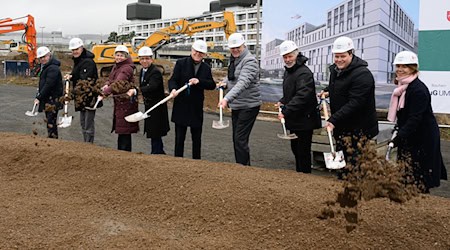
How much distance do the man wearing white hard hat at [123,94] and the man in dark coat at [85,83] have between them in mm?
346

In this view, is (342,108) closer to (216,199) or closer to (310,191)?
(310,191)

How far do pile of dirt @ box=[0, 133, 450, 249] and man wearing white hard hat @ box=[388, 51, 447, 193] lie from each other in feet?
2.61

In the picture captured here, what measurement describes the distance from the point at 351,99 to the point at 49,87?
4275mm

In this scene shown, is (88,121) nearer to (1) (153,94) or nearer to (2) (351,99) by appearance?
(1) (153,94)

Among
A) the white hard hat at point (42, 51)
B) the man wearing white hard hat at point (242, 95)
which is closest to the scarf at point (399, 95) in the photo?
the man wearing white hard hat at point (242, 95)

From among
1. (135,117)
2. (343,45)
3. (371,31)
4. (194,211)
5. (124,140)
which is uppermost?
(371,31)

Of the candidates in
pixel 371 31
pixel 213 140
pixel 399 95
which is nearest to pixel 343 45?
pixel 399 95

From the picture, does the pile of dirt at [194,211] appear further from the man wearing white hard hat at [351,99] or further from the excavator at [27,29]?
the excavator at [27,29]

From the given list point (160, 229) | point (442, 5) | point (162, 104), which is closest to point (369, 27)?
point (442, 5)

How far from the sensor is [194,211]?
12.0 ft

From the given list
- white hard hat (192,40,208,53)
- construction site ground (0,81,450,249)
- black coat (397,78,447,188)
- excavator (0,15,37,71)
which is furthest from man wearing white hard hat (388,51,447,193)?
excavator (0,15,37,71)

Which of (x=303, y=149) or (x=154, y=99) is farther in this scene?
(x=154, y=99)

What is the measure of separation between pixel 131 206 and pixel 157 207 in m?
0.25

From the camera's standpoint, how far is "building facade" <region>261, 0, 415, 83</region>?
9.90m
